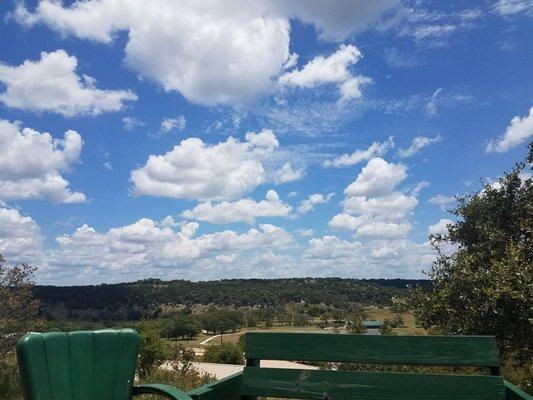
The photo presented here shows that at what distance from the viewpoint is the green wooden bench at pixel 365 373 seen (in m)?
2.69

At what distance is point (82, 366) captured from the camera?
8.39ft

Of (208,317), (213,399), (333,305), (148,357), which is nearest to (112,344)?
(213,399)

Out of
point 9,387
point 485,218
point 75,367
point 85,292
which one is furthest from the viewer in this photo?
point 85,292

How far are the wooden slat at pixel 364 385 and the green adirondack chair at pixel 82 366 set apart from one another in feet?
2.50

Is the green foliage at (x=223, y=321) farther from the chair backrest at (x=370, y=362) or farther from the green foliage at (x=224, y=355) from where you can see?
the chair backrest at (x=370, y=362)

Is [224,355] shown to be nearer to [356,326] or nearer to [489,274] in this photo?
[356,326]

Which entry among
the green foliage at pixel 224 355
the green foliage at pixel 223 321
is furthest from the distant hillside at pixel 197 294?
the green foliage at pixel 224 355

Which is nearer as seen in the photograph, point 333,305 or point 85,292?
point 333,305


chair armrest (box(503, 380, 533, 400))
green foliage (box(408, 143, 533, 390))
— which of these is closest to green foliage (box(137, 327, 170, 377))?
green foliage (box(408, 143, 533, 390))

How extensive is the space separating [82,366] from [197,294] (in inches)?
3310

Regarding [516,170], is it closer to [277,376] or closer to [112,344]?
[277,376]

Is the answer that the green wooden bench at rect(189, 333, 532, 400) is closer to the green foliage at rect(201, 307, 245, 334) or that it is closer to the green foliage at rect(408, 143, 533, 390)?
the green foliage at rect(408, 143, 533, 390)

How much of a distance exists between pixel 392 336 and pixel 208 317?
68.2 meters

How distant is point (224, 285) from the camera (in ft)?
306
